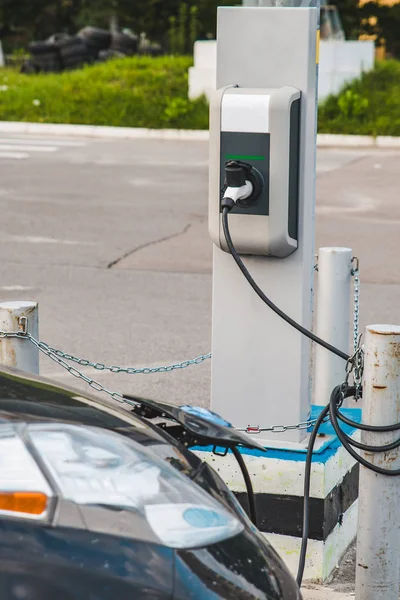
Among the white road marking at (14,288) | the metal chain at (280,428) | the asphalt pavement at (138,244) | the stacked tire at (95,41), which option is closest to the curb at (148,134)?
the asphalt pavement at (138,244)

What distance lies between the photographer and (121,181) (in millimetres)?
13484

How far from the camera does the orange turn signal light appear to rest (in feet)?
6.84

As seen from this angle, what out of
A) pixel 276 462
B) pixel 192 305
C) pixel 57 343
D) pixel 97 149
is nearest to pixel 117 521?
pixel 276 462

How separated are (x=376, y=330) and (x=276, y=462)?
0.69 m

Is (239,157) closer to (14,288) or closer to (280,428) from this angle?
(280,428)

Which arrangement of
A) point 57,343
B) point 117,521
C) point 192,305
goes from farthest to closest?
point 192,305, point 57,343, point 117,521

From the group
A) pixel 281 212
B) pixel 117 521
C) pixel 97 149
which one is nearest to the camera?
pixel 117 521

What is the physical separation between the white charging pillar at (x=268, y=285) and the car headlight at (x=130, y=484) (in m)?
1.24

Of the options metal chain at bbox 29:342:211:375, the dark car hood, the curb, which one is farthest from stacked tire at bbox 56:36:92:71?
the dark car hood

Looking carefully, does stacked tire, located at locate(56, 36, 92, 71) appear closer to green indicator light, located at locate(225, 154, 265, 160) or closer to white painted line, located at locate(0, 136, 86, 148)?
white painted line, located at locate(0, 136, 86, 148)

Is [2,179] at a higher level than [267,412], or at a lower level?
lower

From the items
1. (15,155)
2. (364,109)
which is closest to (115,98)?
(364,109)

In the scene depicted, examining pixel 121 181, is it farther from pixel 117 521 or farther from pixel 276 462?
pixel 117 521

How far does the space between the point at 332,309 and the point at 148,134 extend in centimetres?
1481
